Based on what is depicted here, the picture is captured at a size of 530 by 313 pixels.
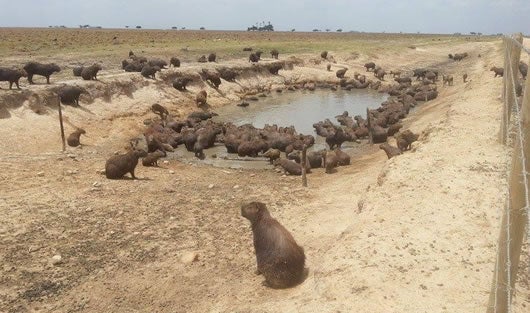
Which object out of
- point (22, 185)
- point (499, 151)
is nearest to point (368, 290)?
point (499, 151)

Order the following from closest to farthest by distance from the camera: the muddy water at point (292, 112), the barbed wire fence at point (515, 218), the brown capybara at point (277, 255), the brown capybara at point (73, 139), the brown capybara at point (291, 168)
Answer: the barbed wire fence at point (515, 218) → the brown capybara at point (277, 255) → the brown capybara at point (291, 168) → the brown capybara at point (73, 139) → the muddy water at point (292, 112)

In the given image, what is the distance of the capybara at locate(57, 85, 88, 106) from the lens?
1945 centimetres

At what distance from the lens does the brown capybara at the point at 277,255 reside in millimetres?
7312

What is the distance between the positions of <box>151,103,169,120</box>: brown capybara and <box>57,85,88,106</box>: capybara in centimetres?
405

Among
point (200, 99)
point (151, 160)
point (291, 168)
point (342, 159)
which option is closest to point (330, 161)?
point (342, 159)

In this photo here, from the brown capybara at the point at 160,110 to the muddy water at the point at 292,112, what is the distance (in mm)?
3167

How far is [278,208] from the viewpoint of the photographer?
38.1 ft

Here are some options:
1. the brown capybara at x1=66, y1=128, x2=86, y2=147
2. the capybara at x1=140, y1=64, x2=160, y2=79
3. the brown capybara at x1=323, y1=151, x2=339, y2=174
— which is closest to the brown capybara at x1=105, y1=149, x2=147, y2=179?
the brown capybara at x1=66, y1=128, x2=86, y2=147

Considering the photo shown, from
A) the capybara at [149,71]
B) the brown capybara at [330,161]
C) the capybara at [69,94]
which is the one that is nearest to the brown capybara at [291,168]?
the brown capybara at [330,161]

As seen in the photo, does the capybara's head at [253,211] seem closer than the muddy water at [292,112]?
Yes

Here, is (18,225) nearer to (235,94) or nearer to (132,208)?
(132,208)

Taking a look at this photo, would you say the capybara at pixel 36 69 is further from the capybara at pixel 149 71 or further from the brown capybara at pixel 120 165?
the brown capybara at pixel 120 165

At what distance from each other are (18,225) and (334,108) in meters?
22.4

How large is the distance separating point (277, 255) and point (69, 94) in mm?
15667
